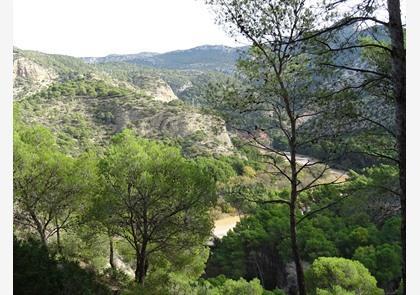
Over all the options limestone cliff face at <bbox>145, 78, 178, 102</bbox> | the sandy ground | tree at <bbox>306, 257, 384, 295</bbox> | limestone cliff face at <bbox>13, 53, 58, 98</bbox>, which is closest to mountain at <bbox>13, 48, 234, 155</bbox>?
limestone cliff face at <bbox>13, 53, 58, 98</bbox>

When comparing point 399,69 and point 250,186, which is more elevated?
point 399,69

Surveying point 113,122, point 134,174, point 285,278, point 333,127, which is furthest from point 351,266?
point 113,122

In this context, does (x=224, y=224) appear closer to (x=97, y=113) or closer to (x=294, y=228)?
(x=97, y=113)

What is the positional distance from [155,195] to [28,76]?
72.4 m

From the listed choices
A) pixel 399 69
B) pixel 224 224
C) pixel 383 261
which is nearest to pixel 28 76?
pixel 224 224

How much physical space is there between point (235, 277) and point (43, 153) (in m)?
17.6

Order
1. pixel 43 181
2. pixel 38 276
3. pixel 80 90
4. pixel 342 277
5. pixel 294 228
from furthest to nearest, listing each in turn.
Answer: pixel 80 90, pixel 342 277, pixel 43 181, pixel 294 228, pixel 38 276

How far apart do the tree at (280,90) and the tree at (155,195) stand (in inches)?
163

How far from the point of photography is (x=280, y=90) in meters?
9.56

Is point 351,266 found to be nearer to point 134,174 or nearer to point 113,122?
point 134,174

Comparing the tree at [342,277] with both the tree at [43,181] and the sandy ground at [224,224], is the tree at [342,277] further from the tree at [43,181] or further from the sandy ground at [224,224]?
the sandy ground at [224,224]

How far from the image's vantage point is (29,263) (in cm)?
773

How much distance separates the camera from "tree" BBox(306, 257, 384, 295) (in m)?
19.6

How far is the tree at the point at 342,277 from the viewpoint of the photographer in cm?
1956
